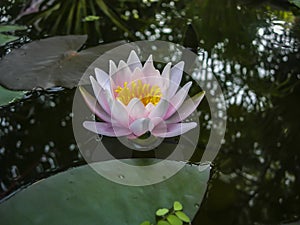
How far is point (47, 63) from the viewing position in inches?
42.7

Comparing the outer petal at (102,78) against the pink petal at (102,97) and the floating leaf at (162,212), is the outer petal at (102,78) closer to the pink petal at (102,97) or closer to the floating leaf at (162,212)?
the pink petal at (102,97)

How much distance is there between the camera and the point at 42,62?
3.57ft

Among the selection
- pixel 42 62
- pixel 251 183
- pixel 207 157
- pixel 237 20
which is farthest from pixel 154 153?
pixel 237 20

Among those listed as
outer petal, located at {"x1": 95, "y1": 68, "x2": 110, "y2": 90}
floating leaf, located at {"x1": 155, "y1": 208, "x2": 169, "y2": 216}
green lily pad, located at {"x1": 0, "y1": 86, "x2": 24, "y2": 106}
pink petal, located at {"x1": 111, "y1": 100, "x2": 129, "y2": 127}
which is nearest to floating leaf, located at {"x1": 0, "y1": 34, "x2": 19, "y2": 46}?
green lily pad, located at {"x1": 0, "y1": 86, "x2": 24, "y2": 106}

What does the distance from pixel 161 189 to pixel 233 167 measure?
23cm

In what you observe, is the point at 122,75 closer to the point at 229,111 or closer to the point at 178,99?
the point at 178,99

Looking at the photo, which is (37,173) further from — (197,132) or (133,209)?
(197,132)

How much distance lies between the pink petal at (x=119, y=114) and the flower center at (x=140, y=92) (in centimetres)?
4

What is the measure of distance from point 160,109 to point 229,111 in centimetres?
32

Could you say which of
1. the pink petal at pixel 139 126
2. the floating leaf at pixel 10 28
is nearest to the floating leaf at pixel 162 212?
the pink petal at pixel 139 126

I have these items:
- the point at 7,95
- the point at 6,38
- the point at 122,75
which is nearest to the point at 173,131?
the point at 122,75

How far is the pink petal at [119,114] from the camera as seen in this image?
74 cm

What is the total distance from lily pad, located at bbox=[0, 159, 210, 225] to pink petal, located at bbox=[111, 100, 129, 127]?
10 centimetres

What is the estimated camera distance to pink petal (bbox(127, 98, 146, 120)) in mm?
722
